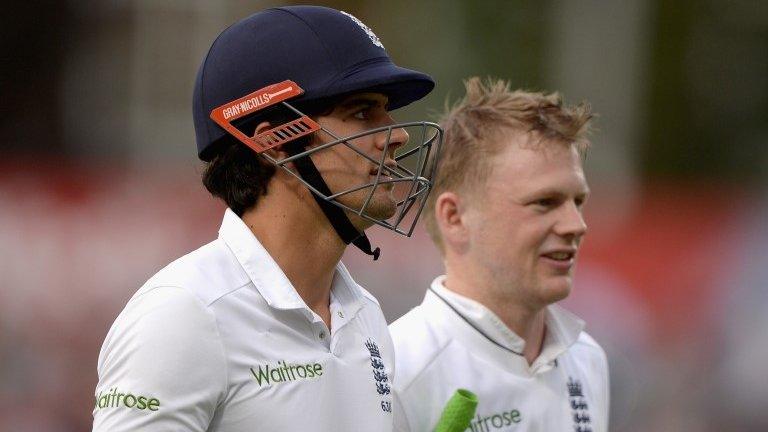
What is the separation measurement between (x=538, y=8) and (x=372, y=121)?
190 inches

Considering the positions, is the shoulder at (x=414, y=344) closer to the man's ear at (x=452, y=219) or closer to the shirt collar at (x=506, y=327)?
the shirt collar at (x=506, y=327)

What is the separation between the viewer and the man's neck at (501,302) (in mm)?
3578

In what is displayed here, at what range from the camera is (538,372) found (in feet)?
11.6

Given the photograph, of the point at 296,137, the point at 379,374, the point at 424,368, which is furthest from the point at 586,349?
the point at 296,137

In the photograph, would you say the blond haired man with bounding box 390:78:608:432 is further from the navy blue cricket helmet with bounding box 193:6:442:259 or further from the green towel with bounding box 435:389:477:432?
the navy blue cricket helmet with bounding box 193:6:442:259

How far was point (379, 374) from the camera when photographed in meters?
2.72

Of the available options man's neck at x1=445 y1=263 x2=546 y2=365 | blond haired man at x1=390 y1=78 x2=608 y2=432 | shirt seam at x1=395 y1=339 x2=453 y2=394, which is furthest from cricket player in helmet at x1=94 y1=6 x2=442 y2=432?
man's neck at x1=445 y1=263 x2=546 y2=365

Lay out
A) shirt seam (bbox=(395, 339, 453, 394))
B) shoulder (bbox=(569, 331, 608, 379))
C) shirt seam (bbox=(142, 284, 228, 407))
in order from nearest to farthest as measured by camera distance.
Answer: shirt seam (bbox=(142, 284, 228, 407))
shirt seam (bbox=(395, 339, 453, 394))
shoulder (bbox=(569, 331, 608, 379))

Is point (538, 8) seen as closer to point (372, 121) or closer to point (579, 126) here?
point (579, 126)

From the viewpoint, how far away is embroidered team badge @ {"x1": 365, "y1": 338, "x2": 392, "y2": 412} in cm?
269

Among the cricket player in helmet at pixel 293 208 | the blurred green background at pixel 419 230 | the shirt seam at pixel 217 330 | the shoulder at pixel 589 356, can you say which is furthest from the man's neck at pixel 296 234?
the blurred green background at pixel 419 230

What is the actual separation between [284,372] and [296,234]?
1.08 feet

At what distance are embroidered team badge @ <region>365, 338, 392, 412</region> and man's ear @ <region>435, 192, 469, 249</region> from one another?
91 centimetres

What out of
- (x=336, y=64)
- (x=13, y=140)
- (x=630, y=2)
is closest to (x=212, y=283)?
(x=336, y=64)
